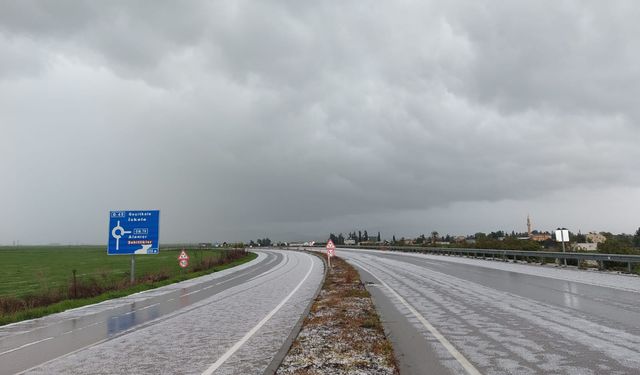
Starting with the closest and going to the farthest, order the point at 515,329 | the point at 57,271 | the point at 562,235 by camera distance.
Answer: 1. the point at 515,329
2. the point at 562,235
3. the point at 57,271

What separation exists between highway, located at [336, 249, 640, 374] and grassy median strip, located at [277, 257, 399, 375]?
13.9 inches

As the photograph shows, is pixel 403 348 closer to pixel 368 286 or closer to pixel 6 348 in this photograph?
pixel 6 348

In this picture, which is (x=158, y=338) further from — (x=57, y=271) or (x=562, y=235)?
(x=57, y=271)

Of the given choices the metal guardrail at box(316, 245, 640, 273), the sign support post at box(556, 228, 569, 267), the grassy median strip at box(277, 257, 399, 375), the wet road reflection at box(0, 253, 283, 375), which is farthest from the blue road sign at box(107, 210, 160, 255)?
the sign support post at box(556, 228, 569, 267)

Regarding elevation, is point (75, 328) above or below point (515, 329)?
below

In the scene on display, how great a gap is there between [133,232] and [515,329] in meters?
24.5

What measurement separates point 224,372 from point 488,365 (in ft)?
12.8

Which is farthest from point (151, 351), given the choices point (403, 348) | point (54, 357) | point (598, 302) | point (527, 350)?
point (598, 302)

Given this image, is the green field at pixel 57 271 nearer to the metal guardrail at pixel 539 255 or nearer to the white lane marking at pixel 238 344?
the white lane marking at pixel 238 344

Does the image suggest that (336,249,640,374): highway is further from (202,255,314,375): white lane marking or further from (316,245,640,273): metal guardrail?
(316,245,640,273): metal guardrail

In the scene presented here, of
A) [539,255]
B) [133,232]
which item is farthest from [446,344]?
[539,255]

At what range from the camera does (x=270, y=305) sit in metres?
15.2

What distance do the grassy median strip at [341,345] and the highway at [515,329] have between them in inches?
13.9

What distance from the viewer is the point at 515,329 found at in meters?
9.48
